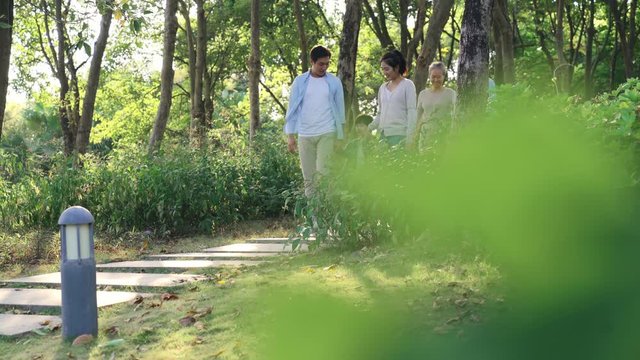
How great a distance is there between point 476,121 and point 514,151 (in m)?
0.08

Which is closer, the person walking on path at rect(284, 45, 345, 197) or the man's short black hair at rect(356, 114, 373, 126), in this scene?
the man's short black hair at rect(356, 114, 373, 126)

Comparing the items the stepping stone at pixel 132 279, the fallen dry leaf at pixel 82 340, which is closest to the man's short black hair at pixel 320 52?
the stepping stone at pixel 132 279

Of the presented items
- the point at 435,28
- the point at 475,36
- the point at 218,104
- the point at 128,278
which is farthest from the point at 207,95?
the point at 475,36

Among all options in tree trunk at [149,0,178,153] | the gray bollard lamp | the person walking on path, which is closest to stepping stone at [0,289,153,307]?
the gray bollard lamp

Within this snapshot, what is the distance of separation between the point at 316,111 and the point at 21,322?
3.99 metres

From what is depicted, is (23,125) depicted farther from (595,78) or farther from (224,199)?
(224,199)

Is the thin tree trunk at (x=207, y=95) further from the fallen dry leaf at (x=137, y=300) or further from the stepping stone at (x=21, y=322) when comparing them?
the stepping stone at (x=21, y=322)

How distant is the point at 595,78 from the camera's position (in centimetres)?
2833

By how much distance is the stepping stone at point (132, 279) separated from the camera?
6133 mm

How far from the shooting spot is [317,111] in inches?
313

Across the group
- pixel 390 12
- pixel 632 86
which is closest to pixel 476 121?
pixel 632 86

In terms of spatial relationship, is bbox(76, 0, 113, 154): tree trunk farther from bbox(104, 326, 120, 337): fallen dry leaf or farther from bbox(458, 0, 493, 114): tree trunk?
bbox(458, 0, 493, 114): tree trunk

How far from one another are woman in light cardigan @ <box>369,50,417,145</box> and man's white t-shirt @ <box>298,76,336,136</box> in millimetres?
499

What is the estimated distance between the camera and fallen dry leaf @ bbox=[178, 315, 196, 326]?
4.37 m
